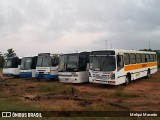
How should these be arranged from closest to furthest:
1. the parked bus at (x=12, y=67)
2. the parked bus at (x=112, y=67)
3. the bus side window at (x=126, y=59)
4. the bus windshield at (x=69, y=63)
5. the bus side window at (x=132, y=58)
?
the parked bus at (x=112, y=67) → the bus side window at (x=126, y=59) → the bus windshield at (x=69, y=63) → the bus side window at (x=132, y=58) → the parked bus at (x=12, y=67)

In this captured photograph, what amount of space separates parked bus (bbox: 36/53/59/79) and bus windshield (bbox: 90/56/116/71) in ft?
17.4

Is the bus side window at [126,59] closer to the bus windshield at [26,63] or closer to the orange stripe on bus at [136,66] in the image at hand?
the orange stripe on bus at [136,66]

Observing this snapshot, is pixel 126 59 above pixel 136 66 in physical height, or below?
above

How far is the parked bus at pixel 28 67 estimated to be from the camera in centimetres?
2475

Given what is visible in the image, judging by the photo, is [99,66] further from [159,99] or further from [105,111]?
[105,111]

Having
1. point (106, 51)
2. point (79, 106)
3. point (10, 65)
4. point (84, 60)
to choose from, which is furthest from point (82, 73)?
point (10, 65)

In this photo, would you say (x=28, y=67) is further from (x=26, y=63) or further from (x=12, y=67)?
(x=12, y=67)

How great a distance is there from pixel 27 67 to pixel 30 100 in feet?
43.2

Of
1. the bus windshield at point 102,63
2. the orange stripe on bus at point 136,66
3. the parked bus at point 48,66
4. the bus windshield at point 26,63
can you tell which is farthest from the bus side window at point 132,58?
the bus windshield at point 26,63

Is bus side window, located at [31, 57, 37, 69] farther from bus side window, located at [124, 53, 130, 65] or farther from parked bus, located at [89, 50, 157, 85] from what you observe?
bus side window, located at [124, 53, 130, 65]

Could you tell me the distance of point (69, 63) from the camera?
19.3 meters

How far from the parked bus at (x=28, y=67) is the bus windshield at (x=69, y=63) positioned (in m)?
5.89

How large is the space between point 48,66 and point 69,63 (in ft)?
10.8

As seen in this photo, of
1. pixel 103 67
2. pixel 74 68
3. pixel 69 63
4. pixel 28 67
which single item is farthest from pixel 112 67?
pixel 28 67
